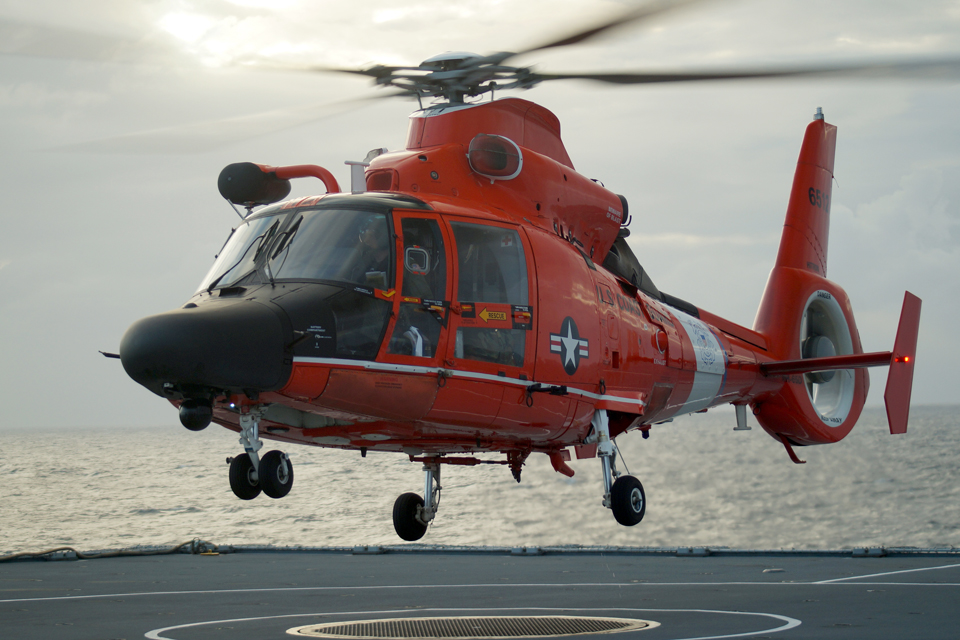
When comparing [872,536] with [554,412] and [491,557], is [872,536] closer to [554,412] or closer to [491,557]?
[491,557]

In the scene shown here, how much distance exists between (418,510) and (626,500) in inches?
117

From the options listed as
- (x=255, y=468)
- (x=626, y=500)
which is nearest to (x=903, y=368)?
(x=626, y=500)

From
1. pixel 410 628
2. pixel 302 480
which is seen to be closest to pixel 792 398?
pixel 410 628

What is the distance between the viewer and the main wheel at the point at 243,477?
761cm

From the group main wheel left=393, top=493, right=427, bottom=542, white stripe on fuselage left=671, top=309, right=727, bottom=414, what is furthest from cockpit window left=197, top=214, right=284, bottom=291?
white stripe on fuselage left=671, top=309, right=727, bottom=414

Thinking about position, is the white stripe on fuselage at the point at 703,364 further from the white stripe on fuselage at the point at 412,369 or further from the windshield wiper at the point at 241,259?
the windshield wiper at the point at 241,259

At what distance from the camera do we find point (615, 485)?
10000mm

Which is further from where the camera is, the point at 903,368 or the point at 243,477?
the point at 903,368

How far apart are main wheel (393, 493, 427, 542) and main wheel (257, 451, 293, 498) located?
4.14 m

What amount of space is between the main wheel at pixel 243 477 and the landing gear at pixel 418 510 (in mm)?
4018

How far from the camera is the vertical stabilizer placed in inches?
610

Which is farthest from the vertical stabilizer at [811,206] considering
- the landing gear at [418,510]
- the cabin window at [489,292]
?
the cabin window at [489,292]

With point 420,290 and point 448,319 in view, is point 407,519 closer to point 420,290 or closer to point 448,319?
point 448,319

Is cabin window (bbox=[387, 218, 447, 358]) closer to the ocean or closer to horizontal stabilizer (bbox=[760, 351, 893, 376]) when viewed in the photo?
horizontal stabilizer (bbox=[760, 351, 893, 376])
